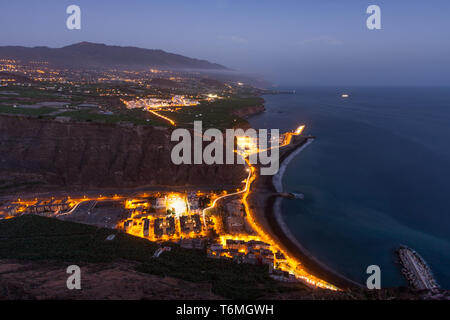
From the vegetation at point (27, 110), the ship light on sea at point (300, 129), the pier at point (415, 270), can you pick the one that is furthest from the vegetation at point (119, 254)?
the ship light on sea at point (300, 129)

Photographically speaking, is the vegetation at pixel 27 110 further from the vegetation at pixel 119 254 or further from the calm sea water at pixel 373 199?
the calm sea water at pixel 373 199

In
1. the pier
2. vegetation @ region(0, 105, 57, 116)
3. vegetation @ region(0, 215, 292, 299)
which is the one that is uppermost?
vegetation @ region(0, 105, 57, 116)

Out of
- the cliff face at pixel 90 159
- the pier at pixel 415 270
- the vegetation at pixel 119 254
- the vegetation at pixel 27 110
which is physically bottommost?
the pier at pixel 415 270

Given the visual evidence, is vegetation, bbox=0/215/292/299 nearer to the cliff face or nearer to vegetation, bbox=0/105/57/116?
the cliff face

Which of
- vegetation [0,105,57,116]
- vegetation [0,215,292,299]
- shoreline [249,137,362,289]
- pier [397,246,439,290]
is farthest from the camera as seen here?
vegetation [0,105,57,116]

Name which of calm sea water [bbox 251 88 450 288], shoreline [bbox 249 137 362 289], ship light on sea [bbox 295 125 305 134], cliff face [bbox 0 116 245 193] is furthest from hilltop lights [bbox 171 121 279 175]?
ship light on sea [bbox 295 125 305 134]

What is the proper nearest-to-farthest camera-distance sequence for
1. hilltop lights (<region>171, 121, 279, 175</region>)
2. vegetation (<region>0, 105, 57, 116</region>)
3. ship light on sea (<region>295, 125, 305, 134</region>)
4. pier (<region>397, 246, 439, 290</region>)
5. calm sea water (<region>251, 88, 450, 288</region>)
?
1. pier (<region>397, 246, 439, 290</region>)
2. calm sea water (<region>251, 88, 450, 288</region>)
3. vegetation (<region>0, 105, 57, 116</region>)
4. hilltop lights (<region>171, 121, 279, 175</region>)
5. ship light on sea (<region>295, 125, 305, 134</region>)

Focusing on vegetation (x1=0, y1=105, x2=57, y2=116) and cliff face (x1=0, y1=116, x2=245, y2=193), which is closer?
cliff face (x1=0, y1=116, x2=245, y2=193)
